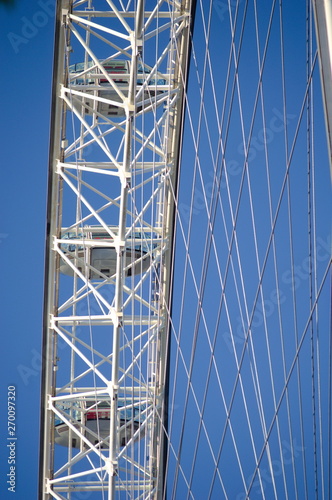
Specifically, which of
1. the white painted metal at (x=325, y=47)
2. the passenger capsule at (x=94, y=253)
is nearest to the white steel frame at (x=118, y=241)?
the passenger capsule at (x=94, y=253)

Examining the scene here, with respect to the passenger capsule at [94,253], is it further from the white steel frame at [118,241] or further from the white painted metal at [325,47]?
the white painted metal at [325,47]

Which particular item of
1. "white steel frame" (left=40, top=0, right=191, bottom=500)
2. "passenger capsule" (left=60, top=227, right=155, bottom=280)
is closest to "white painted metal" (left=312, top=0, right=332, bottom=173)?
"white steel frame" (left=40, top=0, right=191, bottom=500)

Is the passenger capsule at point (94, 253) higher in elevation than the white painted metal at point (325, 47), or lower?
lower

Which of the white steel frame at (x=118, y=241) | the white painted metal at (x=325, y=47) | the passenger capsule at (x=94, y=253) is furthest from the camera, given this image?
the passenger capsule at (x=94, y=253)

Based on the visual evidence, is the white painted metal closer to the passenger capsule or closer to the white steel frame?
the white steel frame

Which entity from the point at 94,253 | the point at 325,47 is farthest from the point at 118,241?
the point at 325,47

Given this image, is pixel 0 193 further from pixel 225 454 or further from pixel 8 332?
pixel 225 454

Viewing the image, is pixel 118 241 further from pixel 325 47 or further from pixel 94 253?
pixel 325 47

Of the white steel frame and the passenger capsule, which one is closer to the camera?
the white steel frame

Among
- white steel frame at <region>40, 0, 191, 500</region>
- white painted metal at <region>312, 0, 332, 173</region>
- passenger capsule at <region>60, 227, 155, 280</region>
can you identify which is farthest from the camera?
passenger capsule at <region>60, 227, 155, 280</region>

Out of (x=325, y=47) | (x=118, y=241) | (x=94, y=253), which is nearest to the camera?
(x=325, y=47)

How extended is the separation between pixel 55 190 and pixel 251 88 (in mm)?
14031

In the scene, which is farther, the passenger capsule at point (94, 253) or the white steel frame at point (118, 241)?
the passenger capsule at point (94, 253)

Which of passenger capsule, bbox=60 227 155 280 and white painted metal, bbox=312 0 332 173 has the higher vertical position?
white painted metal, bbox=312 0 332 173
